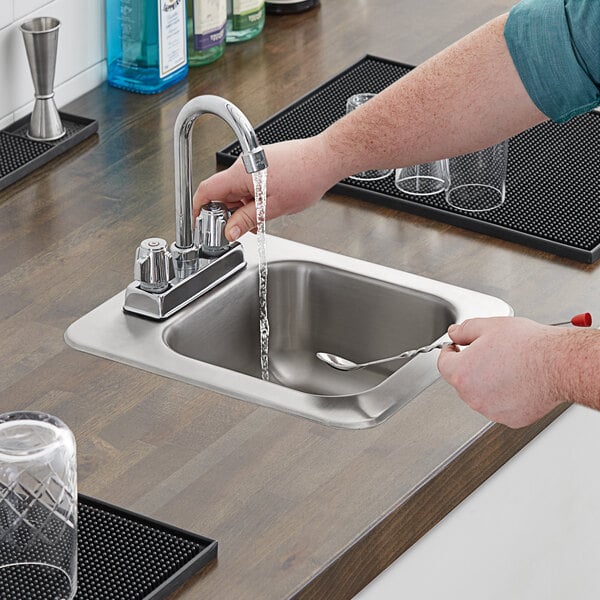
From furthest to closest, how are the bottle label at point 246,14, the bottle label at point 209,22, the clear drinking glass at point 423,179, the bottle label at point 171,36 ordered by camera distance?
the bottle label at point 246,14
the bottle label at point 209,22
the bottle label at point 171,36
the clear drinking glass at point 423,179

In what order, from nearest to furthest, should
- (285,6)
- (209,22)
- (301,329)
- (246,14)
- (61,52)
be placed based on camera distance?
(301,329)
(61,52)
(209,22)
(246,14)
(285,6)

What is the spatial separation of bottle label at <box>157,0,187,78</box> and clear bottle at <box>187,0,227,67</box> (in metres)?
0.06

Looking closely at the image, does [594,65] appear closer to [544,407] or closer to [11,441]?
[544,407]

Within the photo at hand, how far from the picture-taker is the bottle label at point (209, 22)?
244cm

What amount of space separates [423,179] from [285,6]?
0.75 metres

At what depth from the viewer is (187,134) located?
1.79m

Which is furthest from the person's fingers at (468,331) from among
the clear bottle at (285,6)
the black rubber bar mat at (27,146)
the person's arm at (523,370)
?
the clear bottle at (285,6)

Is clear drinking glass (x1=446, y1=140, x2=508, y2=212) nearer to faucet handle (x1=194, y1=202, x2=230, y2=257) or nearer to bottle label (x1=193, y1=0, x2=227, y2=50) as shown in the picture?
faucet handle (x1=194, y1=202, x2=230, y2=257)

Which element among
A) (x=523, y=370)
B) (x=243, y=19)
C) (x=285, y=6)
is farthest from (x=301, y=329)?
(x=285, y=6)

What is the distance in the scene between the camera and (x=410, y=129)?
6.17ft

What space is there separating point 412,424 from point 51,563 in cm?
47

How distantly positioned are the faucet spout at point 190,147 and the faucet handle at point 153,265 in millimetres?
42

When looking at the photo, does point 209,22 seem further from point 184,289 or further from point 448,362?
point 448,362

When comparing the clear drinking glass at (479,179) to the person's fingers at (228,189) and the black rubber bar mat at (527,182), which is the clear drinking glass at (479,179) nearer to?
the black rubber bar mat at (527,182)
